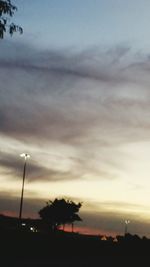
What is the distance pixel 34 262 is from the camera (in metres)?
31.3

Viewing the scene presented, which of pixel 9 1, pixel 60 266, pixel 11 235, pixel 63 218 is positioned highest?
pixel 63 218

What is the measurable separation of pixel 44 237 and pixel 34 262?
11637 mm

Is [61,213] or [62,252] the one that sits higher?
[61,213]

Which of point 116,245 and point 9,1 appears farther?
point 116,245

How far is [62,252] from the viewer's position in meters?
40.6

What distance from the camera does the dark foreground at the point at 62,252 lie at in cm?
3241

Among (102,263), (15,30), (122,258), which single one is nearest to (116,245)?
(122,258)

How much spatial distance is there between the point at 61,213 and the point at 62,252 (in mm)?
105546

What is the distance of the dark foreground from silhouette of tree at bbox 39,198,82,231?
93.5 m

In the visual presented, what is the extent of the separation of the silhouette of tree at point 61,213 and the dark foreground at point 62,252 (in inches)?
3681

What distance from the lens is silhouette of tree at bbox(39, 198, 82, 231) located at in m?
144

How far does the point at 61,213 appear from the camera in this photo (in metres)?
145

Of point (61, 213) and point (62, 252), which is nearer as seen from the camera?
point (62, 252)

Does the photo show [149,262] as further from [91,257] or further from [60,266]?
[60,266]
